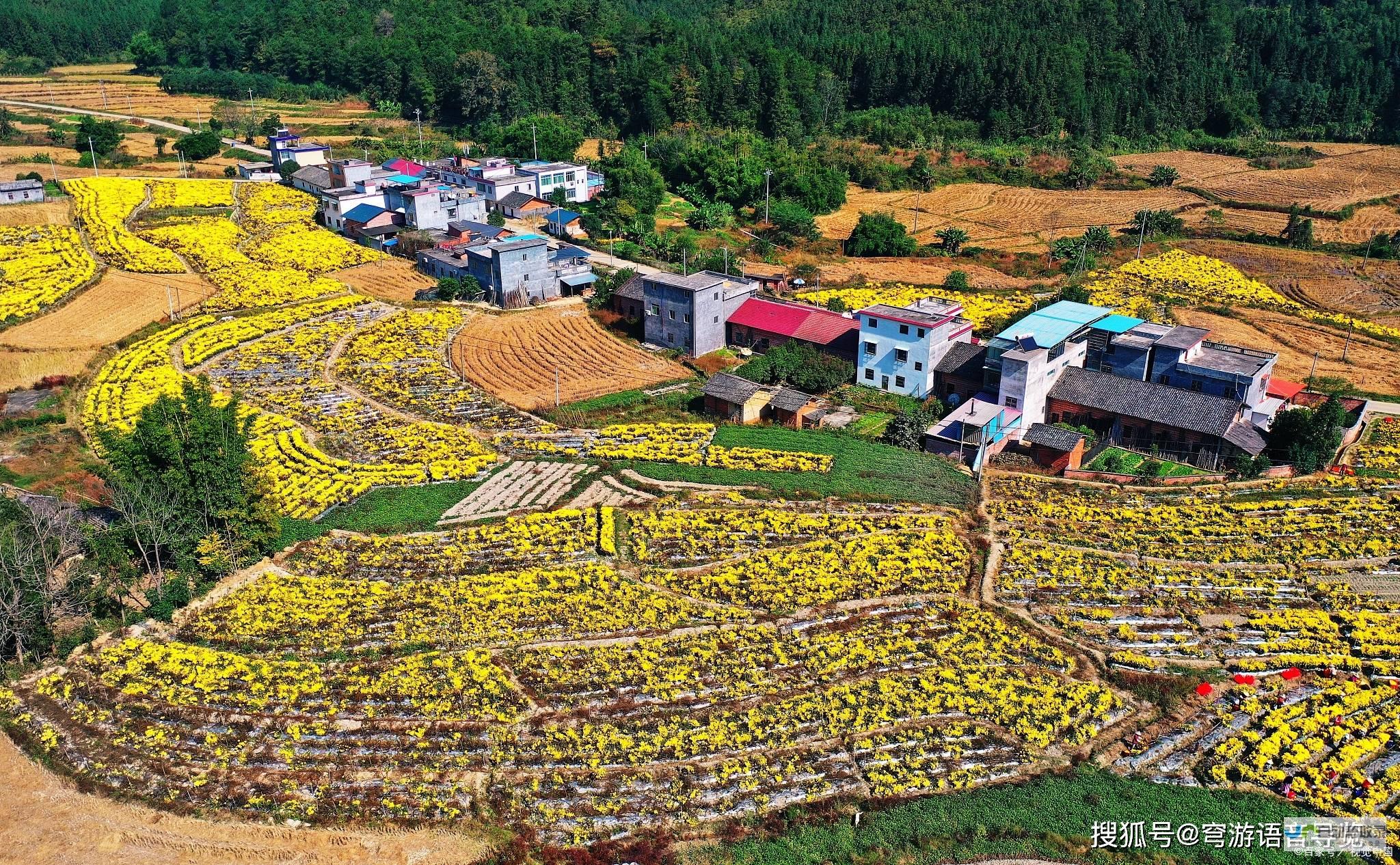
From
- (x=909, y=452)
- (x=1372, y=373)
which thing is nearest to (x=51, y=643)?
(x=909, y=452)

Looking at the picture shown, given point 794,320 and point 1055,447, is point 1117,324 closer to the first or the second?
point 1055,447

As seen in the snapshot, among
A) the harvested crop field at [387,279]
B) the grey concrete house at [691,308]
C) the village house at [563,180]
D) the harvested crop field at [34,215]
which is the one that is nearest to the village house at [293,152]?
the harvested crop field at [34,215]

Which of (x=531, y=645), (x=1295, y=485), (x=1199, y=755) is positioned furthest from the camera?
(x=1295, y=485)

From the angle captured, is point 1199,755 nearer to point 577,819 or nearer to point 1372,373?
point 577,819

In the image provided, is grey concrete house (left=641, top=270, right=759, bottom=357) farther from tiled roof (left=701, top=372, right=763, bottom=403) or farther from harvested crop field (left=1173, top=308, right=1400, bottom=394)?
harvested crop field (left=1173, top=308, right=1400, bottom=394)

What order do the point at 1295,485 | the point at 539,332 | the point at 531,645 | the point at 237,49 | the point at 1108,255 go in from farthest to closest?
A: the point at 237,49
the point at 1108,255
the point at 539,332
the point at 1295,485
the point at 531,645

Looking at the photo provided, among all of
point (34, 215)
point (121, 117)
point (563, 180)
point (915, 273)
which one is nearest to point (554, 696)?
point (915, 273)

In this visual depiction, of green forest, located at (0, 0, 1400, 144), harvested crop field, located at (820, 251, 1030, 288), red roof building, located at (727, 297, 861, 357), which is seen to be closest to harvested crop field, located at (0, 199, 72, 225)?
green forest, located at (0, 0, 1400, 144)

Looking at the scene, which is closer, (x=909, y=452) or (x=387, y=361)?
(x=909, y=452)
